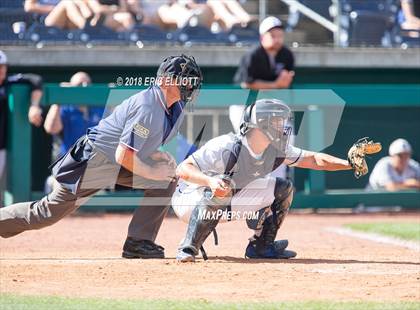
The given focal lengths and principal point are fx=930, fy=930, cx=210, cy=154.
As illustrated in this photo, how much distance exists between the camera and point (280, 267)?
21.3 feet

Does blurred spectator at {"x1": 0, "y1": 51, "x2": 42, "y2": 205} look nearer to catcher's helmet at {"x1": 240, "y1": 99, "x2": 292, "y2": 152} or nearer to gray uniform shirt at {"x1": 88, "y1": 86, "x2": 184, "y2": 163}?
gray uniform shirt at {"x1": 88, "y1": 86, "x2": 184, "y2": 163}

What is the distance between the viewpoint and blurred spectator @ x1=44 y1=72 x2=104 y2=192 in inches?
446

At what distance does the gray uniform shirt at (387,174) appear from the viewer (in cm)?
1234

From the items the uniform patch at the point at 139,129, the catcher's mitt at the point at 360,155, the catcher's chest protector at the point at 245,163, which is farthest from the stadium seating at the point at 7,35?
the catcher's mitt at the point at 360,155

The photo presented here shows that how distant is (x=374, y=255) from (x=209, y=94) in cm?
441

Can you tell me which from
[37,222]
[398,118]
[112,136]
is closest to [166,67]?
[112,136]

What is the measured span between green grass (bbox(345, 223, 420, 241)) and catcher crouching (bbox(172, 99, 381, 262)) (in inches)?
101

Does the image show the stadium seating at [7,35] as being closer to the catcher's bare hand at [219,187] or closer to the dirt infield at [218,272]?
the dirt infield at [218,272]

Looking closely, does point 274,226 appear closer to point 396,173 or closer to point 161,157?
point 161,157

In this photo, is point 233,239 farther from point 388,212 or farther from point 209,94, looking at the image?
point 388,212

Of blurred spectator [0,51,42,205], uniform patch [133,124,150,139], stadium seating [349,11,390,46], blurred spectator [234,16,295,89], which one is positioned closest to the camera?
uniform patch [133,124,150,139]

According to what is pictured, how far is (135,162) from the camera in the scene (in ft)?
20.9

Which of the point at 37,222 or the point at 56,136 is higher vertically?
the point at 37,222

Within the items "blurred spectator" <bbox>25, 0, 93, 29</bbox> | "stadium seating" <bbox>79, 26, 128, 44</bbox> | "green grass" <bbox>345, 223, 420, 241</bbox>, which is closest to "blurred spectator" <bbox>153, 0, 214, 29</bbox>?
"stadium seating" <bbox>79, 26, 128, 44</bbox>
